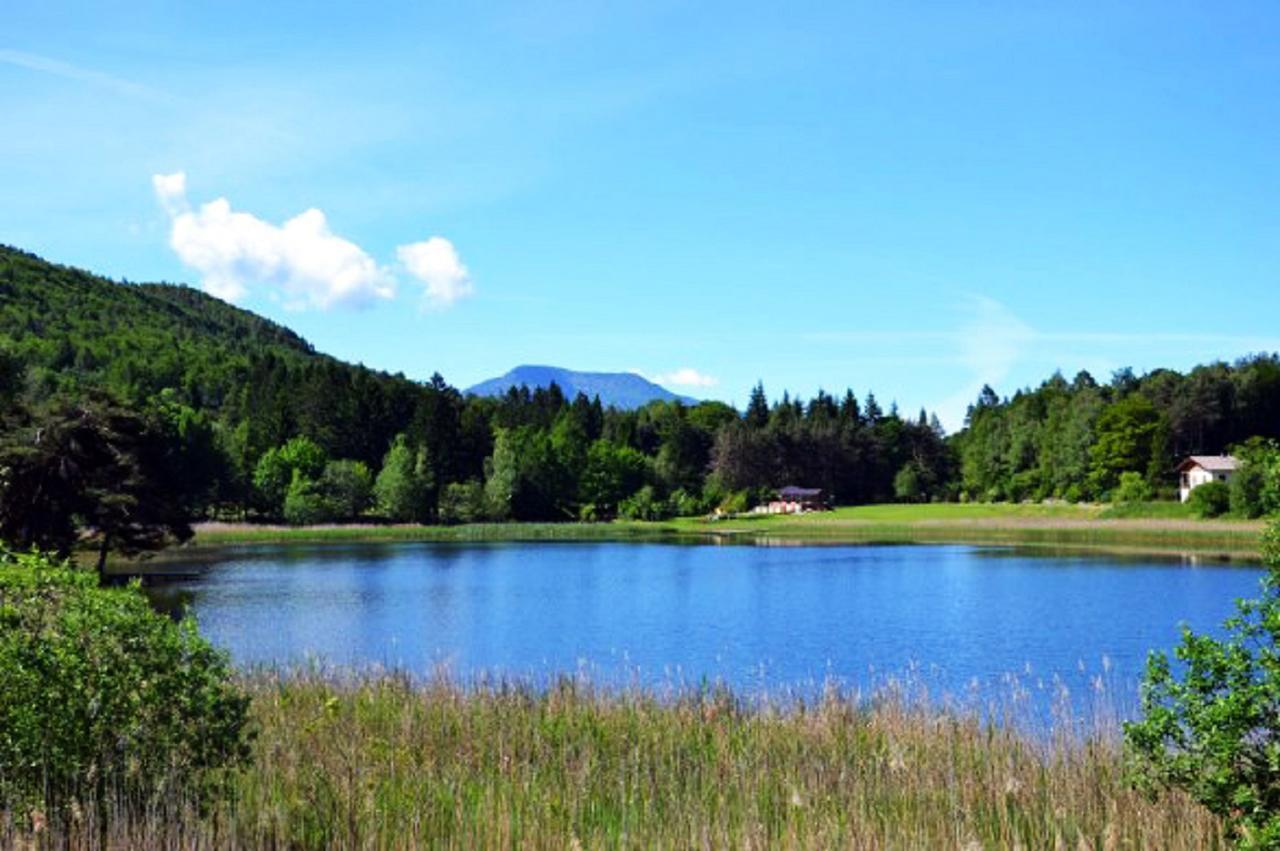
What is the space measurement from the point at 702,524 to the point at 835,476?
2807 cm

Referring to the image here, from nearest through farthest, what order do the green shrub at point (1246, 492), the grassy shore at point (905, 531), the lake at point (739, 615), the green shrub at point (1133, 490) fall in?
the lake at point (739, 615) < the grassy shore at point (905, 531) < the green shrub at point (1246, 492) < the green shrub at point (1133, 490)

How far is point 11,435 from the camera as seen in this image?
33156 mm

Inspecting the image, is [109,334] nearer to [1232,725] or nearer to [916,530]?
[916,530]

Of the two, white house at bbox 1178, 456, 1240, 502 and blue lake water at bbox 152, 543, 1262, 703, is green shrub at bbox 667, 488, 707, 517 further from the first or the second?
blue lake water at bbox 152, 543, 1262, 703

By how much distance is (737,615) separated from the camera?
31.8 m

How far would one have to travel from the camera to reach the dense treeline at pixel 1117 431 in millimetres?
86938

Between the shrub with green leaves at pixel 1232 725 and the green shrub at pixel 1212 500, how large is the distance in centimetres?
6134

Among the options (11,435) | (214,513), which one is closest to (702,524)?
(214,513)

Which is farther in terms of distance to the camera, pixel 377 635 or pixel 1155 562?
pixel 1155 562

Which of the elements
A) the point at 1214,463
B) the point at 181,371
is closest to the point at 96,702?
the point at 1214,463

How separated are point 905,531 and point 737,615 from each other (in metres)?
47.2

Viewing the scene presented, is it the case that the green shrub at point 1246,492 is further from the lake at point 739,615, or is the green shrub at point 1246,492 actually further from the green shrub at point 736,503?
the green shrub at point 736,503

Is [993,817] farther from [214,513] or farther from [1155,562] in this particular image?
[214,513]

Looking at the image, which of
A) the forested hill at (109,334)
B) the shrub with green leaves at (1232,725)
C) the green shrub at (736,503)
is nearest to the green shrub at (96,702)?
the shrub with green leaves at (1232,725)
